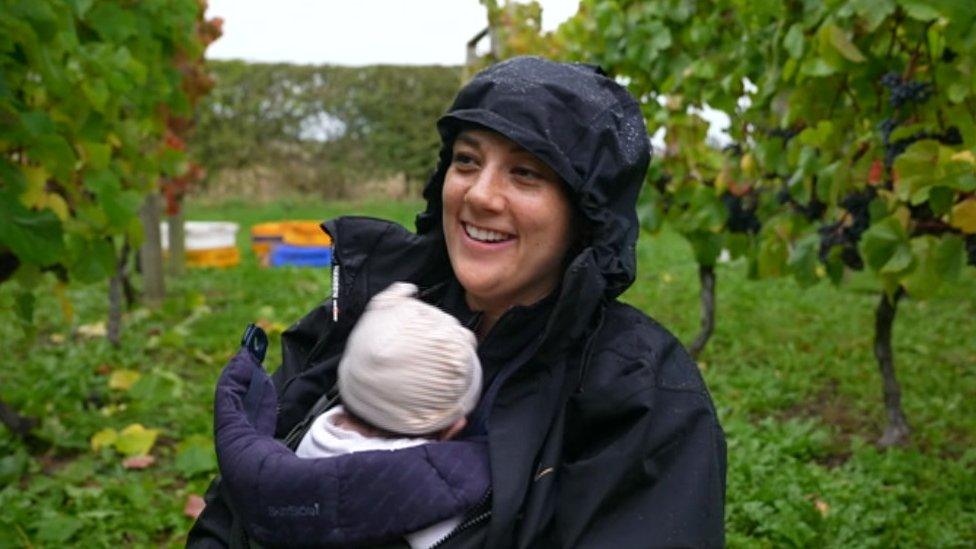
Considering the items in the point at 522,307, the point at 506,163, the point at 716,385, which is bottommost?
the point at 716,385

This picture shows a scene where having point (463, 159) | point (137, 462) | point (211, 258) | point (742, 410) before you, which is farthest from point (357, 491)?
point (211, 258)

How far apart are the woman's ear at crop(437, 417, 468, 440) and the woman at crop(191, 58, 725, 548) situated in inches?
1.5

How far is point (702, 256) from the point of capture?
5.80 metres

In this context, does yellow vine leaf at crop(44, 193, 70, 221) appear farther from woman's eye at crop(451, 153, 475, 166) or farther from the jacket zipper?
the jacket zipper

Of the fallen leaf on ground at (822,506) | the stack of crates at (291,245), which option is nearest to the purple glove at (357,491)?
the fallen leaf on ground at (822,506)

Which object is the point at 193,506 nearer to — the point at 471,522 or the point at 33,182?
the point at 33,182

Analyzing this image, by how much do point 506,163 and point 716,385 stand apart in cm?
434

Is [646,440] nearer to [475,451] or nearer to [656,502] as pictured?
[656,502]

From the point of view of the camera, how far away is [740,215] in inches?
214

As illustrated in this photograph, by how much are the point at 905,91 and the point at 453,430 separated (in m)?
2.32

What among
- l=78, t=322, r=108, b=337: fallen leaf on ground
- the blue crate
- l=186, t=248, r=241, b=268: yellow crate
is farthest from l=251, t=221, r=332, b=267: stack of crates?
l=78, t=322, r=108, b=337: fallen leaf on ground

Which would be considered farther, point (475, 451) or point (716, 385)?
point (716, 385)

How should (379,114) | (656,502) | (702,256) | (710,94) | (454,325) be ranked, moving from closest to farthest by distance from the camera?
(656,502) → (454,325) → (710,94) → (702,256) → (379,114)

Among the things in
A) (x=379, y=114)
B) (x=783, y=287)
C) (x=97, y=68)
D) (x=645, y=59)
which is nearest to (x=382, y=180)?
(x=379, y=114)
